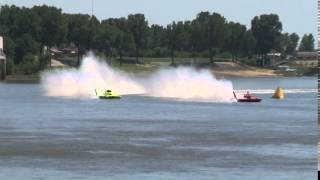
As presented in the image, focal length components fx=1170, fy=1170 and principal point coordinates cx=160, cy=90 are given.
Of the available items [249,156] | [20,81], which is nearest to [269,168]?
[249,156]

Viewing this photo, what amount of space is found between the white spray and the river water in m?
26.1

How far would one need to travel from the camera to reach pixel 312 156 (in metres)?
43.0

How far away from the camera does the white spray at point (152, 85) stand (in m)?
108

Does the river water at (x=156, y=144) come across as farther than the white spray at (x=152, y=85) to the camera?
No

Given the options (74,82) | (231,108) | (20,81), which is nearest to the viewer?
(231,108)

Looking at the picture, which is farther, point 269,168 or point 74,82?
point 74,82

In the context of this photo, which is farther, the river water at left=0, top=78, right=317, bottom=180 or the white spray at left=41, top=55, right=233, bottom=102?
the white spray at left=41, top=55, right=233, bottom=102

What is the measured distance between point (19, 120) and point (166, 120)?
333 inches

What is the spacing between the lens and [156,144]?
48562 millimetres

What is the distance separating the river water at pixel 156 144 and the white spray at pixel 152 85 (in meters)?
26.1

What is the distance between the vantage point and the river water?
125ft

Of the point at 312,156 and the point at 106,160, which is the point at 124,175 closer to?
the point at 106,160

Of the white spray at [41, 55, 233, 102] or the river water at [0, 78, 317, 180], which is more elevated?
the river water at [0, 78, 317, 180]

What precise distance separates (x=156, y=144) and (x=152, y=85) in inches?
3179
